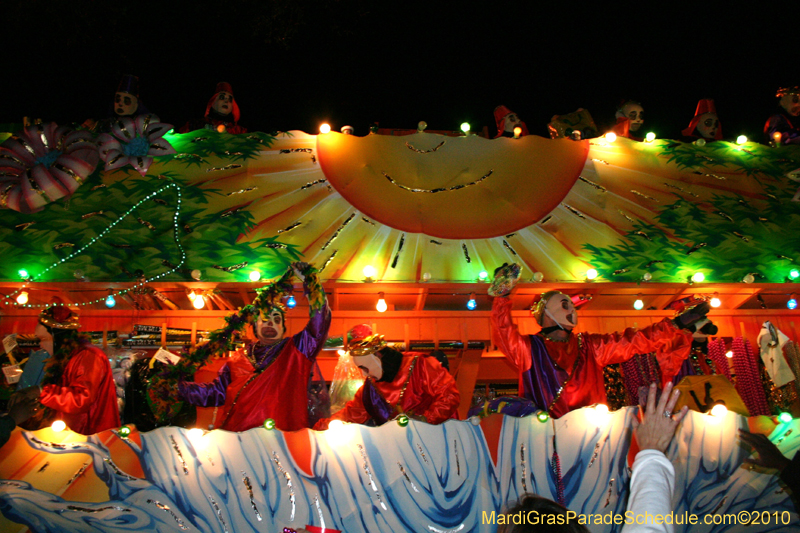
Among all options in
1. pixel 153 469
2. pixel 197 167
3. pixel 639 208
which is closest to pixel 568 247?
pixel 639 208

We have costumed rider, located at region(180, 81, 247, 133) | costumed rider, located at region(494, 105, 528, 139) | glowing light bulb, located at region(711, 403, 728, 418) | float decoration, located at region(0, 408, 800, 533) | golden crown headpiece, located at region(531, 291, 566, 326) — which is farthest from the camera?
costumed rider, located at region(494, 105, 528, 139)

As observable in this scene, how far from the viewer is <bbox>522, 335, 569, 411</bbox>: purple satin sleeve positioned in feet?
10.7

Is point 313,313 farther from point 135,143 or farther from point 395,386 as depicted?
point 135,143

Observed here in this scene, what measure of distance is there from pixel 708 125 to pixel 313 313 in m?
4.14

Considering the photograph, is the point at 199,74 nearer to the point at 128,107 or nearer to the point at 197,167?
the point at 128,107

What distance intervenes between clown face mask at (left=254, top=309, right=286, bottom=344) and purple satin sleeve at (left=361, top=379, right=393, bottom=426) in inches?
24.0

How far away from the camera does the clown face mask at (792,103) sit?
4953 mm

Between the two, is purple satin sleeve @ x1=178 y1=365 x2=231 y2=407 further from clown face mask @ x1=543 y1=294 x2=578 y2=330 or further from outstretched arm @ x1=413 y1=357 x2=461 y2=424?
clown face mask @ x1=543 y1=294 x2=578 y2=330

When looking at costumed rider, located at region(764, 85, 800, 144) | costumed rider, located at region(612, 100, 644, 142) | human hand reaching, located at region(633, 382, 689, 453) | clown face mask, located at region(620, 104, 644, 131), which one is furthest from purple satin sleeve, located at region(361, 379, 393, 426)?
costumed rider, located at region(764, 85, 800, 144)

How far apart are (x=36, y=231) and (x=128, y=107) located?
1.16m

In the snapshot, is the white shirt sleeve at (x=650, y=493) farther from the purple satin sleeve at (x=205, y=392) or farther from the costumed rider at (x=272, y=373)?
the purple satin sleeve at (x=205, y=392)

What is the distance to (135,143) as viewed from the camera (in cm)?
403

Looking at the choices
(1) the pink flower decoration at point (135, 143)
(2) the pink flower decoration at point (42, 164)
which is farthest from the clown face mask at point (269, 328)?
(2) the pink flower decoration at point (42, 164)

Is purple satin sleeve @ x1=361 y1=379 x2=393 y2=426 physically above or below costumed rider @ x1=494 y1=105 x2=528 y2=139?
below
